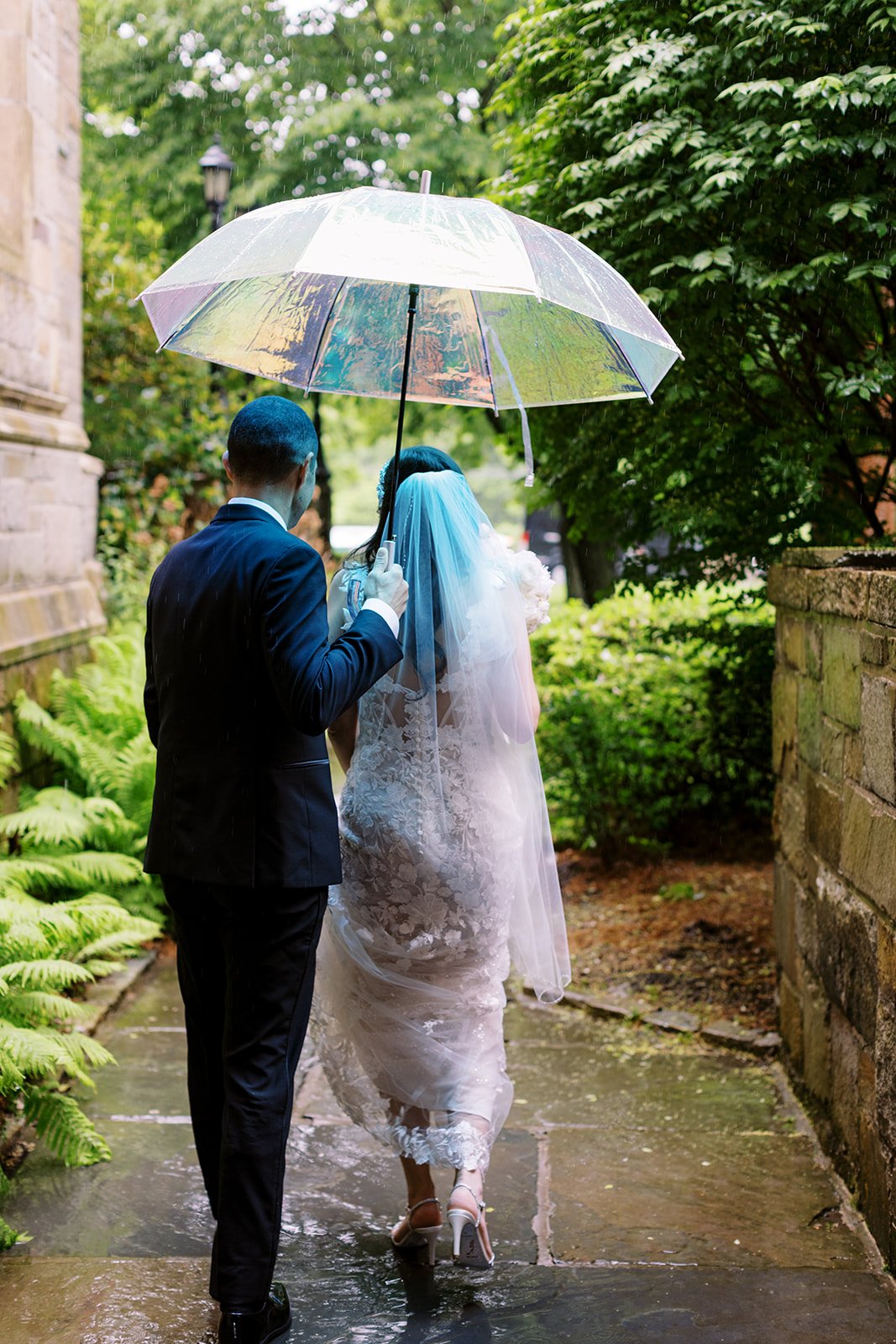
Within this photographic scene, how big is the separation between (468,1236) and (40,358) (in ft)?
21.3

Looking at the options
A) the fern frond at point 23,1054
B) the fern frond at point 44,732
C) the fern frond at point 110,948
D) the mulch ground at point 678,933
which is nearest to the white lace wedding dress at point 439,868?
the fern frond at point 23,1054

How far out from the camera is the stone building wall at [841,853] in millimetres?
3578

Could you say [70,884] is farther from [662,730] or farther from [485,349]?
[662,730]

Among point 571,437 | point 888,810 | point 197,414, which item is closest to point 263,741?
point 888,810

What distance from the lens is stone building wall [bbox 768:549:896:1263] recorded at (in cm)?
358

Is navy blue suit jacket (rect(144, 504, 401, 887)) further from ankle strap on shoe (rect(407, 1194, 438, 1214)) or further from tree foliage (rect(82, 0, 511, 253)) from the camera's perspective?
tree foliage (rect(82, 0, 511, 253))

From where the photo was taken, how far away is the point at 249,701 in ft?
10.2

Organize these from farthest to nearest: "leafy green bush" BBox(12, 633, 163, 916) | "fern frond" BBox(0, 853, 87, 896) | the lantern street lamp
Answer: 1. the lantern street lamp
2. "leafy green bush" BBox(12, 633, 163, 916)
3. "fern frond" BBox(0, 853, 87, 896)

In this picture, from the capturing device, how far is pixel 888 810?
3562 millimetres

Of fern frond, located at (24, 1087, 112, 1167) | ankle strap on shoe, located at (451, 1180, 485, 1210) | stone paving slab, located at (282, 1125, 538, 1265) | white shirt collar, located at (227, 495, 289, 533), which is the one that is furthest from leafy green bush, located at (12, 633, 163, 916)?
white shirt collar, located at (227, 495, 289, 533)

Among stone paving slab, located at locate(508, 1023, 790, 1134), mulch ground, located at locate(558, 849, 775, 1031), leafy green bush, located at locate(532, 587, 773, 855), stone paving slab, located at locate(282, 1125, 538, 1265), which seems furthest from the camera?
leafy green bush, located at locate(532, 587, 773, 855)

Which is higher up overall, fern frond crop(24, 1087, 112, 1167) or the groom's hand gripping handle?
the groom's hand gripping handle

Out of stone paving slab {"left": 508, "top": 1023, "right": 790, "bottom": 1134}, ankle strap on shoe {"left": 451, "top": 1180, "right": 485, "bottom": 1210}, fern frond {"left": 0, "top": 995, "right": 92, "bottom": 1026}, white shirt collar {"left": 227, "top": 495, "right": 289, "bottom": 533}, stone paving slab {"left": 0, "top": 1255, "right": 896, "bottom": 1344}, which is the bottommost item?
stone paving slab {"left": 508, "top": 1023, "right": 790, "bottom": 1134}

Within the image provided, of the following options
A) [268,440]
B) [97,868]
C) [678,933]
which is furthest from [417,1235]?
[678,933]
